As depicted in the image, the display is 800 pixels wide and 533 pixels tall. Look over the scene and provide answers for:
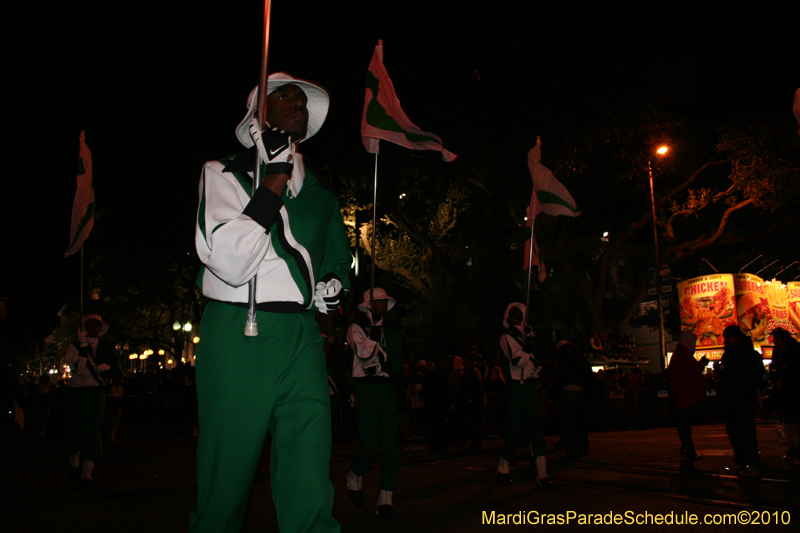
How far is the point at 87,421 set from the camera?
791cm

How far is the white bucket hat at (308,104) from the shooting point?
2.85 metres

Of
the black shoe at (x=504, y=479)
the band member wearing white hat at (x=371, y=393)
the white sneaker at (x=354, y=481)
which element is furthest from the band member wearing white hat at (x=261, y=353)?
the black shoe at (x=504, y=479)

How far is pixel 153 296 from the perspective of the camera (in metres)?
41.7

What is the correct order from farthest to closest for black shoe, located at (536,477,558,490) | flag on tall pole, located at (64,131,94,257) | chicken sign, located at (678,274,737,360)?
chicken sign, located at (678,274,737,360), flag on tall pole, located at (64,131,94,257), black shoe, located at (536,477,558,490)

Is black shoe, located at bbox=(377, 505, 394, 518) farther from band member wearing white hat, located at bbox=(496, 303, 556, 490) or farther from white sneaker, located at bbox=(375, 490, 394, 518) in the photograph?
band member wearing white hat, located at bbox=(496, 303, 556, 490)

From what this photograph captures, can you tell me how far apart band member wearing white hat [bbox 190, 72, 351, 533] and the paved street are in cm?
307

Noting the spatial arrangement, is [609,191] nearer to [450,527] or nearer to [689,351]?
[689,351]

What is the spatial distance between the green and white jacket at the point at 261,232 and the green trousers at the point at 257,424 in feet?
0.38

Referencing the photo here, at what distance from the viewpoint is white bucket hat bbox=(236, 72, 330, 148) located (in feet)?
9.34

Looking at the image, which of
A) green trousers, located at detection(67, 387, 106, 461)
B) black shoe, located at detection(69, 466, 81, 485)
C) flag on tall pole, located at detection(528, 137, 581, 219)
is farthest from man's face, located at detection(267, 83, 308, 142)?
flag on tall pole, located at detection(528, 137, 581, 219)

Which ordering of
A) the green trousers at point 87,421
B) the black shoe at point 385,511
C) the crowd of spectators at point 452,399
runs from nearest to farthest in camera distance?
the black shoe at point 385,511 < the green trousers at point 87,421 < the crowd of spectators at point 452,399

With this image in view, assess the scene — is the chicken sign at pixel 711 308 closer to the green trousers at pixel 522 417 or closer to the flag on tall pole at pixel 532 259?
the flag on tall pole at pixel 532 259

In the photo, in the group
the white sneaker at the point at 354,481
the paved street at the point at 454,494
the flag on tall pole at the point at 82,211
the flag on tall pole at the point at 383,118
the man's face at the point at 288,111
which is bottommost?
the paved street at the point at 454,494

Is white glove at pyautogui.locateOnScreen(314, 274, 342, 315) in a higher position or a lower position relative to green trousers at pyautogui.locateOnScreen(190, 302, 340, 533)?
higher
